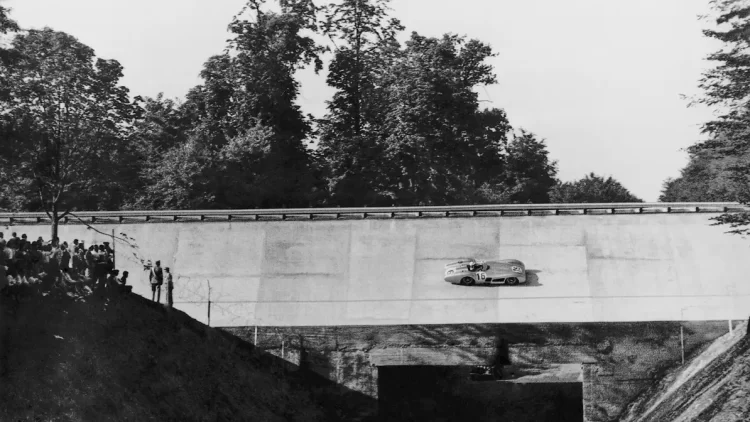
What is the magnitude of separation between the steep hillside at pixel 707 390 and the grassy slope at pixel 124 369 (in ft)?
38.2

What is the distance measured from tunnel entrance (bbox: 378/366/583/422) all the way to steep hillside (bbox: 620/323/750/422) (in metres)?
5.69

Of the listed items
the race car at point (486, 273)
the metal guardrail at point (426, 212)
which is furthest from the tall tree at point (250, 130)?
the race car at point (486, 273)

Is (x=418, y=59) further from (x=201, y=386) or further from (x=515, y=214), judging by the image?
(x=201, y=386)

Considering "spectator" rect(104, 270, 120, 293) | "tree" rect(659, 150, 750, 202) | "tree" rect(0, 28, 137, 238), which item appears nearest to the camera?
"spectator" rect(104, 270, 120, 293)

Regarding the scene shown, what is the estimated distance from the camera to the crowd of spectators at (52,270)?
90.1 ft

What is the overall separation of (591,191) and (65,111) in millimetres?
54232

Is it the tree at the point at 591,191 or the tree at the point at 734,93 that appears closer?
the tree at the point at 734,93

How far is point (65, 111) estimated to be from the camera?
44.3 metres

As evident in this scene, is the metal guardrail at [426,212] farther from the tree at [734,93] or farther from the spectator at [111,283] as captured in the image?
the spectator at [111,283]

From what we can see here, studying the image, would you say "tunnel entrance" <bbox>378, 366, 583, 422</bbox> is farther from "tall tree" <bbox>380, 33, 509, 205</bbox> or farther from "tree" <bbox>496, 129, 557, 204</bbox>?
"tree" <bbox>496, 129, 557, 204</bbox>

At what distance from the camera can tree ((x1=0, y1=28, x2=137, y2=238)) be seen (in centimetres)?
4269

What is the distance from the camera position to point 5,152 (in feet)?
125

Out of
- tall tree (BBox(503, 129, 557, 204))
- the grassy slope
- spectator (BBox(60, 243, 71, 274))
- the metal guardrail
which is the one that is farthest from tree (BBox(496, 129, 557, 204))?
spectator (BBox(60, 243, 71, 274))

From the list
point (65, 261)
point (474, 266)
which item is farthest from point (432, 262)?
point (65, 261)
